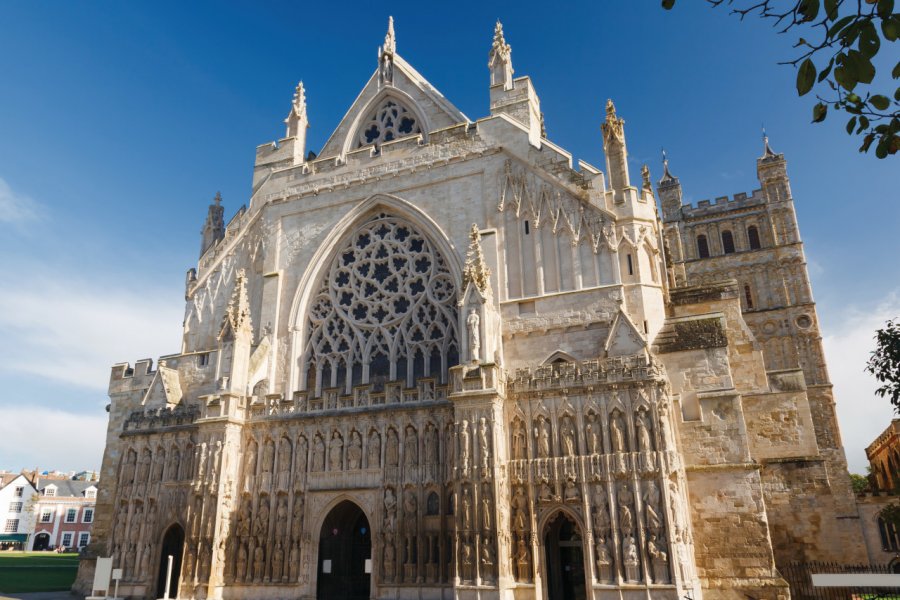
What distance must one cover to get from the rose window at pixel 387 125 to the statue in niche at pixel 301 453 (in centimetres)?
1237

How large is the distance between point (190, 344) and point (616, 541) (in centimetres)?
1739

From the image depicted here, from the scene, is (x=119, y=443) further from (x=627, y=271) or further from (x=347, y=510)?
(x=627, y=271)

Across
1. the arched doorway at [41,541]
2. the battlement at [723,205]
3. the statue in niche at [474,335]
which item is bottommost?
the arched doorway at [41,541]

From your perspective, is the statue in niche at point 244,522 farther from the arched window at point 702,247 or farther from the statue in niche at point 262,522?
the arched window at point 702,247

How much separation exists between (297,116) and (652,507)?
2093cm

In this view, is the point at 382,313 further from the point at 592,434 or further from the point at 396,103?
the point at 396,103

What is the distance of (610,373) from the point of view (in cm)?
1694

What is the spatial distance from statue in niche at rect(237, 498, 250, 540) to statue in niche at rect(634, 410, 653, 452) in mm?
11719

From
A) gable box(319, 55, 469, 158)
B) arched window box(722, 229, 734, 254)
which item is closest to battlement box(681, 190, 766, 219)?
arched window box(722, 229, 734, 254)

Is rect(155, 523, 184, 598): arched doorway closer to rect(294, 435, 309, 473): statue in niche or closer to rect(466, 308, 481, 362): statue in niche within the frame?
rect(294, 435, 309, 473): statue in niche

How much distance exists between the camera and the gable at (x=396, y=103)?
83.3ft

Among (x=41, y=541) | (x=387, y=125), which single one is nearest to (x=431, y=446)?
(x=387, y=125)

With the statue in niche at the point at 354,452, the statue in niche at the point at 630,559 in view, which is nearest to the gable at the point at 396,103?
the statue in niche at the point at 354,452

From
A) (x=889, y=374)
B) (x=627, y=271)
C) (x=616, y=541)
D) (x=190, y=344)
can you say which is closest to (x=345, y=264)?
(x=190, y=344)
